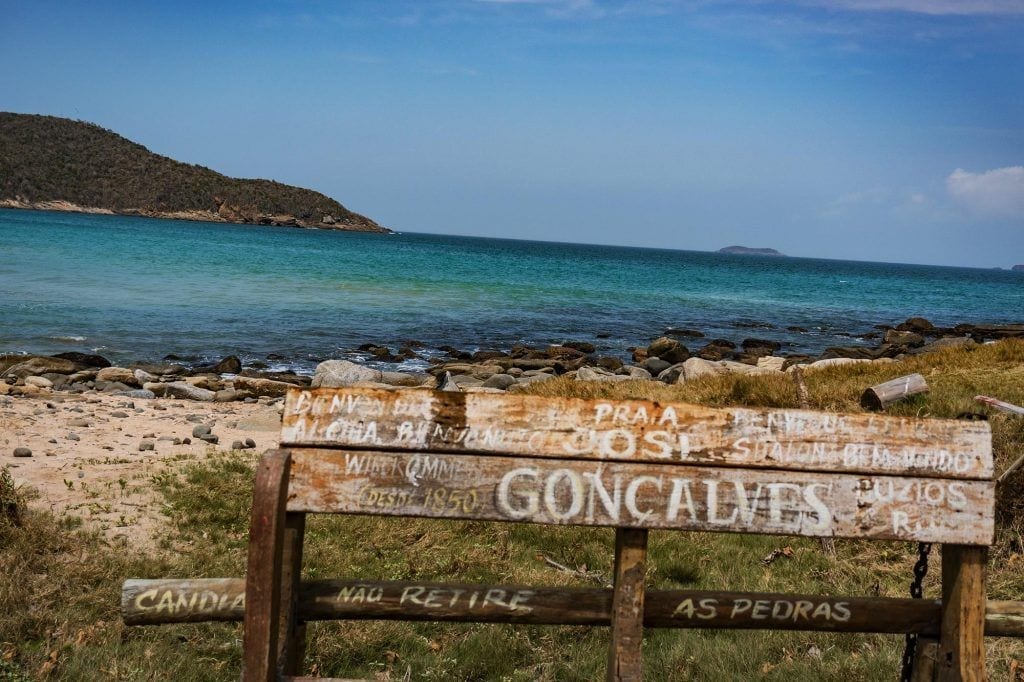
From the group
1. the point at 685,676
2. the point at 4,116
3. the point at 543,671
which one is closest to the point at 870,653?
the point at 685,676

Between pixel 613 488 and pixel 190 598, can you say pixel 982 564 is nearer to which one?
pixel 613 488

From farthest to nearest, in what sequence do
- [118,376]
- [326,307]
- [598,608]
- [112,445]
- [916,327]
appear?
1. [916,327]
2. [326,307]
3. [118,376]
4. [112,445]
5. [598,608]

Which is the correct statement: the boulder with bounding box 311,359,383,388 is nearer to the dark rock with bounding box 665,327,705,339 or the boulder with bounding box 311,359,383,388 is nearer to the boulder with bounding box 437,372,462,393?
the boulder with bounding box 437,372,462,393

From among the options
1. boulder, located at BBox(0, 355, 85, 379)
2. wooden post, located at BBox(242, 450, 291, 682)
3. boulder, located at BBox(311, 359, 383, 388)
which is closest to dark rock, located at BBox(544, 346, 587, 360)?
boulder, located at BBox(311, 359, 383, 388)

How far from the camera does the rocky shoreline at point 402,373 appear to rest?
16406 mm

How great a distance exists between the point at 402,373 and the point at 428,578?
48.5 feet

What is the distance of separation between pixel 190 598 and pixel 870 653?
11.9 ft

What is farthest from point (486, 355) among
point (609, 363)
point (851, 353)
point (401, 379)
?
point (851, 353)

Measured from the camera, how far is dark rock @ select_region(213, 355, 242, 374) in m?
19.5

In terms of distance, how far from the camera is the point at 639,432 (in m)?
3.04

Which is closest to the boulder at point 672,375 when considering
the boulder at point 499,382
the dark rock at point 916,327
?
the boulder at point 499,382

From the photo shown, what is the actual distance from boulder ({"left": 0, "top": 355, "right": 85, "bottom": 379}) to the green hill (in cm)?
11516

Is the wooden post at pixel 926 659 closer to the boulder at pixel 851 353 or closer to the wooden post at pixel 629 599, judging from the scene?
the wooden post at pixel 629 599

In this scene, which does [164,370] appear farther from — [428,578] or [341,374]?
[428,578]
